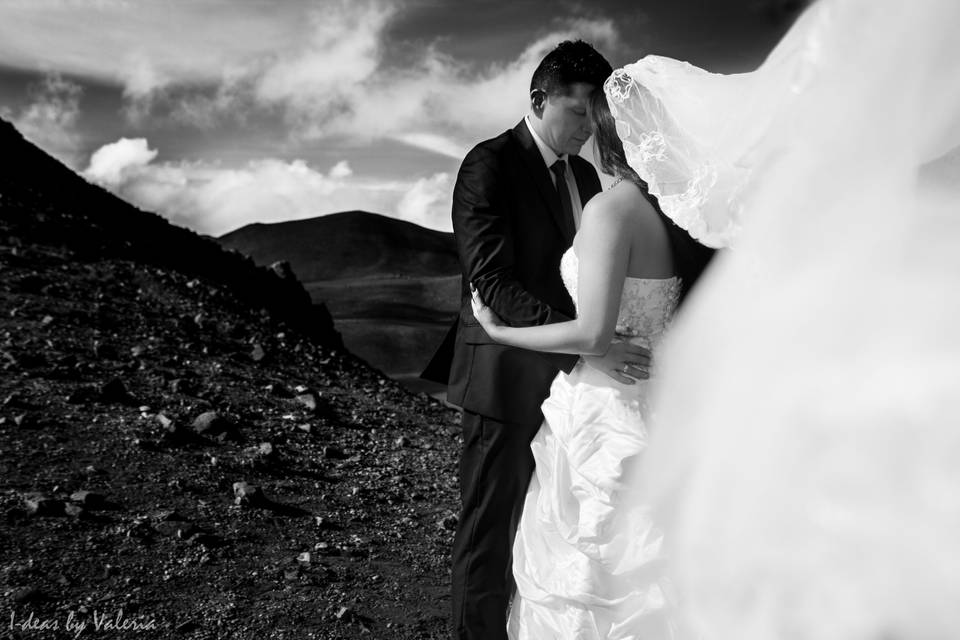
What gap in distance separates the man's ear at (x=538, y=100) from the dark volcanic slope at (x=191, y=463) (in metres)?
2.15

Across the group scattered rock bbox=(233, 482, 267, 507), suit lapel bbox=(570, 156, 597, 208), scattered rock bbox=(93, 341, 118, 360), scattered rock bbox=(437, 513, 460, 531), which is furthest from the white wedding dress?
scattered rock bbox=(93, 341, 118, 360)

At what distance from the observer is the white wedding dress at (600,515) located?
2543mm

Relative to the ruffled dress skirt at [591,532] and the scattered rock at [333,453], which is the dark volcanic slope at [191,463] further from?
the ruffled dress skirt at [591,532]

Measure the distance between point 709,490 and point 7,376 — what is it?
5108mm

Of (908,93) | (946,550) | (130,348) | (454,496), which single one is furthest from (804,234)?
(130,348)

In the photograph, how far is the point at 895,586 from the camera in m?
1.84

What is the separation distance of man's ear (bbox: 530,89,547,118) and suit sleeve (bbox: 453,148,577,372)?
27 cm

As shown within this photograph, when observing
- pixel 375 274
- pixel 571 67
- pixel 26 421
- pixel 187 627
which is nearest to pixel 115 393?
pixel 26 421

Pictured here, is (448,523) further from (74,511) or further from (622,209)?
(622,209)

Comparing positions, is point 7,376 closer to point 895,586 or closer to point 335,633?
point 335,633

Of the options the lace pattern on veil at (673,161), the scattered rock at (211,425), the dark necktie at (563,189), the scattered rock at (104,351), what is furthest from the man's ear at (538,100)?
the scattered rock at (104,351)

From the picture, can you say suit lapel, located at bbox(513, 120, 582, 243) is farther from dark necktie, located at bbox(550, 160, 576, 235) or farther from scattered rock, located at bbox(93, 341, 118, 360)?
scattered rock, located at bbox(93, 341, 118, 360)

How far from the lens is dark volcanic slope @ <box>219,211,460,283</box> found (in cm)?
3730

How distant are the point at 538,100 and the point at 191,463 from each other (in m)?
3.10
